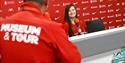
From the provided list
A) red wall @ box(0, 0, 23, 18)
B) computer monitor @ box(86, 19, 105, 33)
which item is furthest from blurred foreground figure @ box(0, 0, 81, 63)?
computer monitor @ box(86, 19, 105, 33)

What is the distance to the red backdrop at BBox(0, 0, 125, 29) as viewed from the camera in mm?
4453

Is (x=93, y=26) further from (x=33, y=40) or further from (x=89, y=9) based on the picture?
(x=33, y=40)

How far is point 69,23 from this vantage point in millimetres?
4551

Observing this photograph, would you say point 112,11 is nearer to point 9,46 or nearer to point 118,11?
point 118,11

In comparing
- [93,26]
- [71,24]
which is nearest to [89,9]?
[93,26]

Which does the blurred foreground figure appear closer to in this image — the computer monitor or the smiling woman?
the smiling woman

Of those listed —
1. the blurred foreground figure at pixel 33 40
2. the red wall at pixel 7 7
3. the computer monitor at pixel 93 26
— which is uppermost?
the blurred foreground figure at pixel 33 40

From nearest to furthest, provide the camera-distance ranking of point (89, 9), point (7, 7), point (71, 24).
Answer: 1. point (7, 7)
2. point (71, 24)
3. point (89, 9)

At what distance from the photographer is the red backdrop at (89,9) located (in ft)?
14.6

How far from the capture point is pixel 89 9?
5660mm

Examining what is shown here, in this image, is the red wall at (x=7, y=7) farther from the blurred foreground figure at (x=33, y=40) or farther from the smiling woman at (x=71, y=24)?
the blurred foreground figure at (x=33, y=40)

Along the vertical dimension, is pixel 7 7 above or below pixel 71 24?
above

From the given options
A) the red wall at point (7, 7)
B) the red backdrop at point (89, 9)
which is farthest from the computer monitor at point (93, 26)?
the red wall at point (7, 7)


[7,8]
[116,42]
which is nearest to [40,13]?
[116,42]
